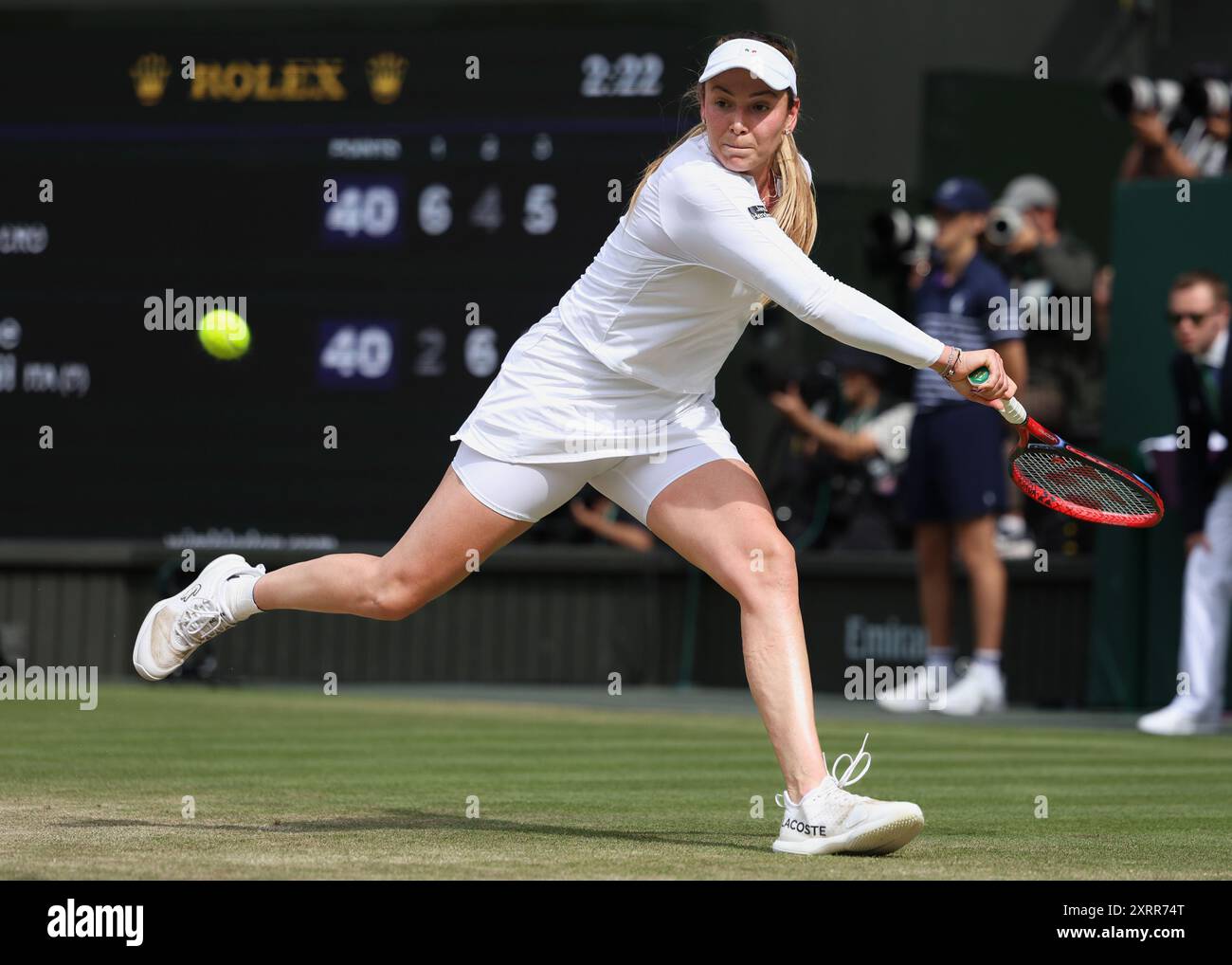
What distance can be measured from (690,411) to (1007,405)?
876 millimetres

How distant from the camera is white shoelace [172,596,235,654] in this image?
6.34 m

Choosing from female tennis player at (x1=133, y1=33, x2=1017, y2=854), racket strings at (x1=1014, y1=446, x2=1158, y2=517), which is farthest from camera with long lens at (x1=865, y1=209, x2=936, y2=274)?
female tennis player at (x1=133, y1=33, x2=1017, y2=854)

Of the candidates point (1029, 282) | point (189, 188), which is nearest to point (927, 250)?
point (1029, 282)

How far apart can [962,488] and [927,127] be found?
411 centimetres

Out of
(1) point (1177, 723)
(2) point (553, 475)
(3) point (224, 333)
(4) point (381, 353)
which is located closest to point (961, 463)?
(1) point (1177, 723)

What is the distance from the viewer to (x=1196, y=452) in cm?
1094

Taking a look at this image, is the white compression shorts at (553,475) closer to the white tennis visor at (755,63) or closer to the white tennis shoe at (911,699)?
the white tennis visor at (755,63)

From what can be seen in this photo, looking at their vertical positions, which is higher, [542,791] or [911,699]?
[542,791]

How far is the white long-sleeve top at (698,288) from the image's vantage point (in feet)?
18.1

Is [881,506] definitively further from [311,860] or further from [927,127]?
[311,860]

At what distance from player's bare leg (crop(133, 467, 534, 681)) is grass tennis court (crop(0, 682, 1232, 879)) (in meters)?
0.53

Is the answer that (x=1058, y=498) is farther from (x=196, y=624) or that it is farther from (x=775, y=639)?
(x=196, y=624)

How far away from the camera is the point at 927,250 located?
13.5 m

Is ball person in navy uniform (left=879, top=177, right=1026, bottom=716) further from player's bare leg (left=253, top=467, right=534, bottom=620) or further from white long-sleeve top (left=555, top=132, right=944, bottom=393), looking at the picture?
player's bare leg (left=253, top=467, right=534, bottom=620)
